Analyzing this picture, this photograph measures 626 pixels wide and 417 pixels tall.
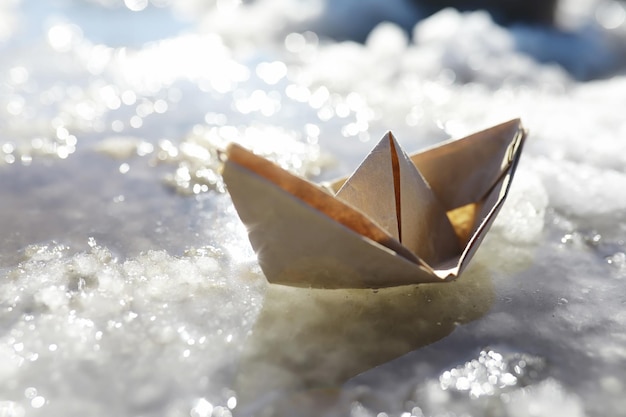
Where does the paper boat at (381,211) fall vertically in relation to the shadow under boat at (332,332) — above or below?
above

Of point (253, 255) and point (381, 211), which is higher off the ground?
point (381, 211)

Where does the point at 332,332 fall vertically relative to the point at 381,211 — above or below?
below

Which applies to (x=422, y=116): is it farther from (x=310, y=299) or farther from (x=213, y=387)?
(x=213, y=387)

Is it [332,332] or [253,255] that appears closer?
[332,332]

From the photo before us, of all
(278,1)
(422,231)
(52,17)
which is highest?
(422,231)

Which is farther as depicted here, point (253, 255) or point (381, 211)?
point (253, 255)

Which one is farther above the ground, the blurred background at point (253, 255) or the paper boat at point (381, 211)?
the paper boat at point (381, 211)

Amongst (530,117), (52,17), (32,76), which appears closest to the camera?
(530,117)

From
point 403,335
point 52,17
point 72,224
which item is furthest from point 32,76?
Answer: point 403,335
